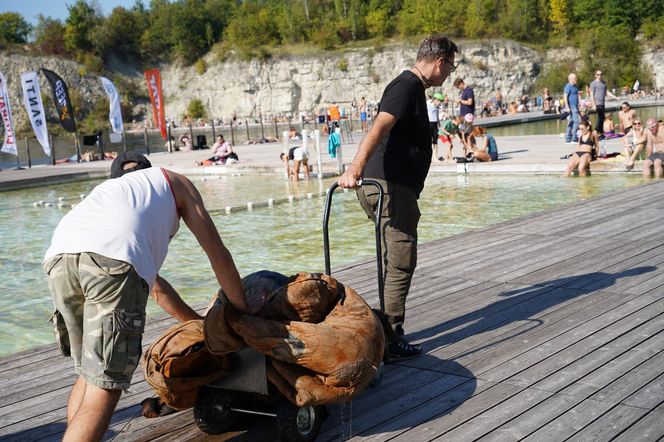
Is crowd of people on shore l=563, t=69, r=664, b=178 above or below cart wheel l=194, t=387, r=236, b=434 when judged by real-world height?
above

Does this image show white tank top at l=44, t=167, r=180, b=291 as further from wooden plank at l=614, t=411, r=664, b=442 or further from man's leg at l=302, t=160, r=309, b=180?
man's leg at l=302, t=160, r=309, b=180

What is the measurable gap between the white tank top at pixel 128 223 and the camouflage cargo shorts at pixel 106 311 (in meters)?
0.04

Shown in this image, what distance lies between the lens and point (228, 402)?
311 cm

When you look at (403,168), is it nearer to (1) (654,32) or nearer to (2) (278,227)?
(2) (278,227)

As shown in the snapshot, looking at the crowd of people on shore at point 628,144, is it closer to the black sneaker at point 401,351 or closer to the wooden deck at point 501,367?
the wooden deck at point 501,367

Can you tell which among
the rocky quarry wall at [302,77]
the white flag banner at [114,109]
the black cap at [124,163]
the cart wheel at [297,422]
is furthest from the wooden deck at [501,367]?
the rocky quarry wall at [302,77]

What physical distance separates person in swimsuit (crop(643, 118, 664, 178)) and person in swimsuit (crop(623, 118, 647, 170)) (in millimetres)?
592

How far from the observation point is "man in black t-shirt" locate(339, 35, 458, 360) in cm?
392

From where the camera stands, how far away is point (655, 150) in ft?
37.8

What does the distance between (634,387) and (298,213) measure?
325 inches

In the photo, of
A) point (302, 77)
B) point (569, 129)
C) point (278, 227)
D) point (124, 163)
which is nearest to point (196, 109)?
point (302, 77)

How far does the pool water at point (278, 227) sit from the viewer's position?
6.99m

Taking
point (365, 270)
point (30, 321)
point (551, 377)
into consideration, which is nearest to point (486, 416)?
point (551, 377)

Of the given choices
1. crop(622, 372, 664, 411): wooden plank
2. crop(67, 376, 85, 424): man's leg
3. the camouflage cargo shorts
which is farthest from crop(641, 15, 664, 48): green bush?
the camouflage cargo shorts
